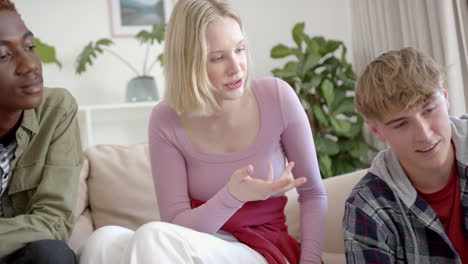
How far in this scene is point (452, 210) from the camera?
122 centimetres

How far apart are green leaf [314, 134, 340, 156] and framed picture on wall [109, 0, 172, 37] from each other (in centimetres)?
144

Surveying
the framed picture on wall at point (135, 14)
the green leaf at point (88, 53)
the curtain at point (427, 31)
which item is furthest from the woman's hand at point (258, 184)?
the framed picture on wall at point (135, 14)

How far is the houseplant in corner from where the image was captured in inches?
129

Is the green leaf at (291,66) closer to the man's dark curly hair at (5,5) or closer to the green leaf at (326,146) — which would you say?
the green leaf at (326,146)

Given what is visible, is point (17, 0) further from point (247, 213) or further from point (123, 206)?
point (247, 213)

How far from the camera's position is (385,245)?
46.8 inches

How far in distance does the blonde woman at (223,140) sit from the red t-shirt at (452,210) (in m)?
0.30

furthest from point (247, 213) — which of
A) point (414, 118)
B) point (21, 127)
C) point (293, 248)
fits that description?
point (21, 127)

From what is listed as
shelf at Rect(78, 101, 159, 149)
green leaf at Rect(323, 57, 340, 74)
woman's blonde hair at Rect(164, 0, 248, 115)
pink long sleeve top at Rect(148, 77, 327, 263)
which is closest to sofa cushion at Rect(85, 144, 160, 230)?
pink long sleeve top at Rect(148, 77, 327, 263)

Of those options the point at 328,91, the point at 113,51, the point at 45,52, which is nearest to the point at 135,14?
the point at 113,51

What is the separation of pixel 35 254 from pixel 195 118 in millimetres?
543

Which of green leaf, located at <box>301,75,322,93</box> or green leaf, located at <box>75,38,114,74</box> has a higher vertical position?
green leaf, located at <box>75,38,114,74</box>

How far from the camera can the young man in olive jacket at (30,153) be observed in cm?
127

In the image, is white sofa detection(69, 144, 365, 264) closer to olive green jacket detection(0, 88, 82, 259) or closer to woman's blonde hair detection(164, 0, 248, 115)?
olive green jacket detection(0, 88, 82, 259)
